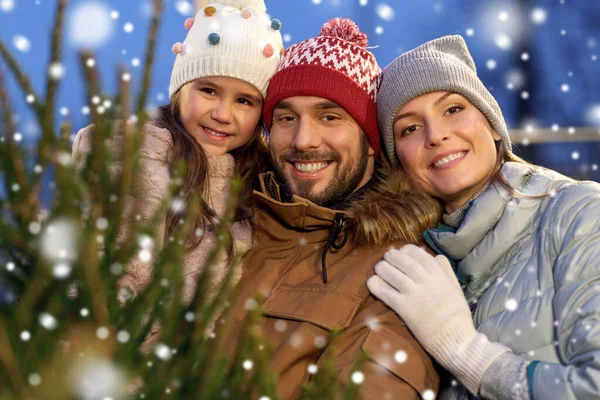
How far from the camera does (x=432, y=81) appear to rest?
2.40 meters

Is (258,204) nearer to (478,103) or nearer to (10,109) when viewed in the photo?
(478,103)

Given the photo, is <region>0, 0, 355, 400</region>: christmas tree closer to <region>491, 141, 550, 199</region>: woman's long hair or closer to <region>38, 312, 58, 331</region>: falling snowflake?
<region>38, 312, 58, 331</region>: falling snowflake

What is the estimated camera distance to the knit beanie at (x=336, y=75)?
2758 millimetres

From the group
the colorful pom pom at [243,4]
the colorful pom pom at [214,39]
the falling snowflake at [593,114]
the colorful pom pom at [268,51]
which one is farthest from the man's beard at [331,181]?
the falling snowflake at [593,114]

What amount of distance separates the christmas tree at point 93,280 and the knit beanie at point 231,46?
2135mm

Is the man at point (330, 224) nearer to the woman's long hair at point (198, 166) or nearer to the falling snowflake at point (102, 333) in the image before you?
the woman's long hair at point (198, 166)

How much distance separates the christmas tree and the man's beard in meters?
2.04

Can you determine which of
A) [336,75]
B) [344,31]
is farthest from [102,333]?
[344,31]

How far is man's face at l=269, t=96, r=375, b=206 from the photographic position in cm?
278

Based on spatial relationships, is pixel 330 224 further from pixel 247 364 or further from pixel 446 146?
pixel 247 364

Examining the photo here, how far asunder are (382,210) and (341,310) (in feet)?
1.44

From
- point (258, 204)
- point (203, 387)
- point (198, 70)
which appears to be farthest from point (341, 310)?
Answer: point (203, 387)

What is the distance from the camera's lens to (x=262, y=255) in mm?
2531

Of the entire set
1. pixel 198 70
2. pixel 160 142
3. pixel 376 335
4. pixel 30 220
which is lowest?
pixel 376 335
